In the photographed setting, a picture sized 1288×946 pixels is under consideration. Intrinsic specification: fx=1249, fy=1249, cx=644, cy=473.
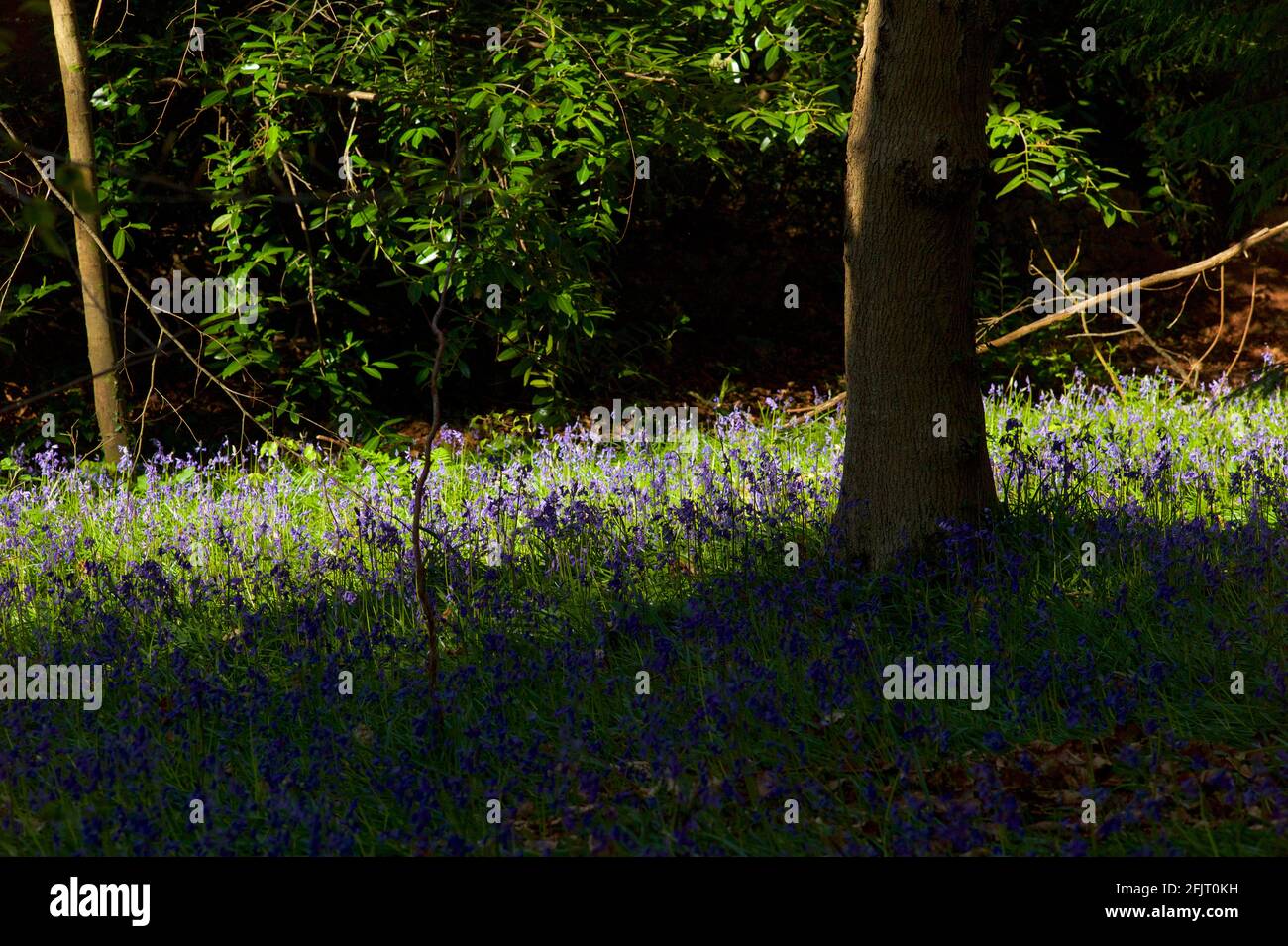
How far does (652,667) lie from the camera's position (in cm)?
435

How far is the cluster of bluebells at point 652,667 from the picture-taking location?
3619mm

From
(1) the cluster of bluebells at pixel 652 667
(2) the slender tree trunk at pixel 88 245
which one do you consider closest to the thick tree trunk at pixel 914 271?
(1) the cluster of bluebells at pixel 652 667

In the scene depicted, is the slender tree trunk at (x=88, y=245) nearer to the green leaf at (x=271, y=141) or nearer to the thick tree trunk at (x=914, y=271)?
the green leaf at (x=271, y=141)

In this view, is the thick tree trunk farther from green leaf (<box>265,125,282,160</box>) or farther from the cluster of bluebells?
green leaf (<box>265,125,282,160</box>)

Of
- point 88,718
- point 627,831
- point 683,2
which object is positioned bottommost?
point 627,831

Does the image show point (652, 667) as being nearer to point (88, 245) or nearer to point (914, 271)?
point (914, 271)

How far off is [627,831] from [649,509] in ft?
11.0

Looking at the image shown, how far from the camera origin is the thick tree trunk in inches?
206

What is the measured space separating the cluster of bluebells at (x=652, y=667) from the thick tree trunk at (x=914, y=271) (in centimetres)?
24

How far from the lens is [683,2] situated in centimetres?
963

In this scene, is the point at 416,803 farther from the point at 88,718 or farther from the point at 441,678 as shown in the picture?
the point at 88,718

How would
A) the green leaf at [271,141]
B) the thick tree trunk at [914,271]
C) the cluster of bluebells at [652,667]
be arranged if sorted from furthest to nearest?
the green leaf at [271,141] < the thick tree trunk at [914,271] < the cluster of bluebells at [652,667]

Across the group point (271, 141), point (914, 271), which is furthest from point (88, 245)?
point (914, 271)

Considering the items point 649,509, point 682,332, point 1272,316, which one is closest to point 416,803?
point 649,509
